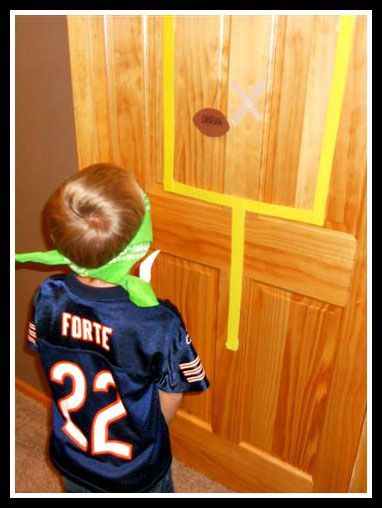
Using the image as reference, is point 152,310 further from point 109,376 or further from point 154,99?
point 154,99

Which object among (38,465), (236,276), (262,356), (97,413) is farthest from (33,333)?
(38,465)

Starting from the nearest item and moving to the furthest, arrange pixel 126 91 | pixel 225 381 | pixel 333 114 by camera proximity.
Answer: pixel 333 114 → pixel 126 91 → pixel 225 381

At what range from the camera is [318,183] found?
4.53ft

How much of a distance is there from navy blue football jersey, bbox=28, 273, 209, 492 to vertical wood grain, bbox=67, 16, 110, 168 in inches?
26.2

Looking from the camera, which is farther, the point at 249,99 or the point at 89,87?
the point at 89,87

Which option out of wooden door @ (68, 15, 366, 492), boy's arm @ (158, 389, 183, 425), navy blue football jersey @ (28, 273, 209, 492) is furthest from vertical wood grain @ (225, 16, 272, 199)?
boy's arm @ (158, 389, 183, 425)

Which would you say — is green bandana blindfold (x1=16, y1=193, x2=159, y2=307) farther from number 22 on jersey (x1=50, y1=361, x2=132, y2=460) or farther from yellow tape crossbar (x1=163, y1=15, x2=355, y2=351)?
yellow tape crossbar (x1=163, y1=15, x2=355, y2=351)

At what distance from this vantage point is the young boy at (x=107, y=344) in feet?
3.52

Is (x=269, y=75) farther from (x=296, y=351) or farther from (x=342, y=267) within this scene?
(x=296, y=351)

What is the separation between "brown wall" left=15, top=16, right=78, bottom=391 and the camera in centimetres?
170

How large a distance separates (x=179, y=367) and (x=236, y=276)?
499 millimetres

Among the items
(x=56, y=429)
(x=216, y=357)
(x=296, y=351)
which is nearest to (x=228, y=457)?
(x=216, y=357)

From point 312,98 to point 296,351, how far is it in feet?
2.52

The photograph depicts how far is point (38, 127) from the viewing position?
6.21 ft
